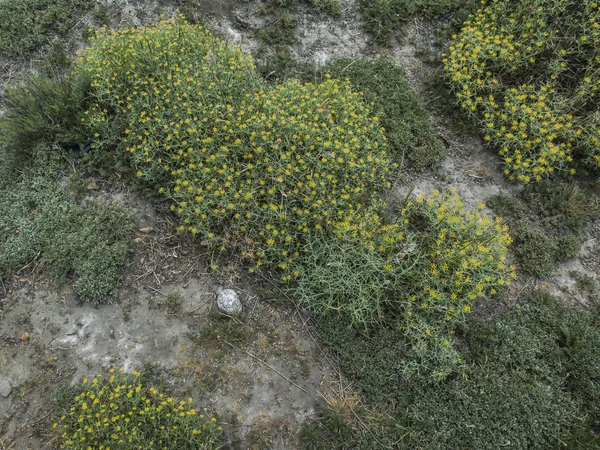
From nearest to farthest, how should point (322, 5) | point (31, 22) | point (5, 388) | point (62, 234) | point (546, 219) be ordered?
1. point (5, 388)
2. point (62, 234)
3. point (546, 219)
4. point (31, 22)
5. point (322, 5)

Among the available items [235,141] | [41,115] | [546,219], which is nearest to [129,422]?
[235,141]

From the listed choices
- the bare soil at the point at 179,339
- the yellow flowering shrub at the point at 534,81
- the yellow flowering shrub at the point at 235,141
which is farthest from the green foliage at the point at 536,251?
the yellow flowering shrub at the point at 235,141

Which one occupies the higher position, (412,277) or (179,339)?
Result: (412,277)

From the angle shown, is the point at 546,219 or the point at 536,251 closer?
the point at 536,251

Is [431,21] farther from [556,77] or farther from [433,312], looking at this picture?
[433,312]

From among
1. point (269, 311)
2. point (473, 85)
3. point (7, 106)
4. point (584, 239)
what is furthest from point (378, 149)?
point (7, 106)

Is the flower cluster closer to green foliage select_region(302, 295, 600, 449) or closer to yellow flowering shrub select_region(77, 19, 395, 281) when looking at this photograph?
green foliage select_region(302, 295, 600, 449)

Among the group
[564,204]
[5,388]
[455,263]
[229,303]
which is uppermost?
[564,204]

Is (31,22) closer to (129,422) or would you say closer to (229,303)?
(229,303)
